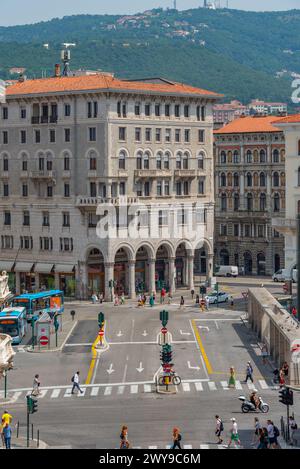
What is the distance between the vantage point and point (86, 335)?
107m

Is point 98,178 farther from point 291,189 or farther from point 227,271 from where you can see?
point 227,271

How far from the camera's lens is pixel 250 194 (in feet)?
557

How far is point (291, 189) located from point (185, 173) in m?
29.7

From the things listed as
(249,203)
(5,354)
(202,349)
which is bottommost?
(202,349)

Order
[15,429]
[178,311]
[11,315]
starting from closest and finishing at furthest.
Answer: [15,429], [11,315], [178,311]

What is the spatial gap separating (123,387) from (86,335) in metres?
26.8

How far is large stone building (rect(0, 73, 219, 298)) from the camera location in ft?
447

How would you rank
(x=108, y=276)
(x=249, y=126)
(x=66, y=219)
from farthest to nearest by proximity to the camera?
(x=249, y=126) < (x=66, y=219) < (x=108, y=276)

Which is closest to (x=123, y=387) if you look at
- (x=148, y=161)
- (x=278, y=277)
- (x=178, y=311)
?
(x=178, y=311)

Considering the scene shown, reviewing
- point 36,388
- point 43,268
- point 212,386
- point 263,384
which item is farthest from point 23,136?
point 263,384

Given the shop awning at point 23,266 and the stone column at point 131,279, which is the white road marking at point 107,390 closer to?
the stone column at point 131,279
